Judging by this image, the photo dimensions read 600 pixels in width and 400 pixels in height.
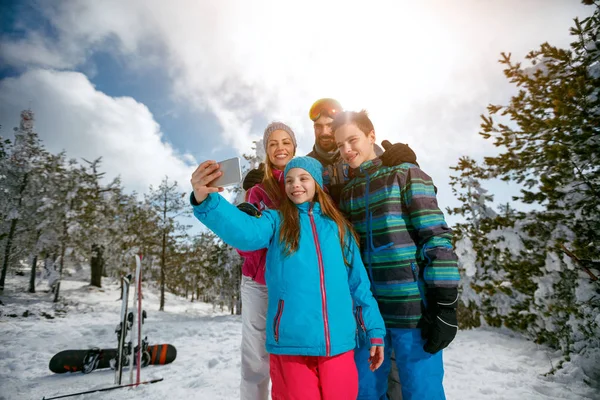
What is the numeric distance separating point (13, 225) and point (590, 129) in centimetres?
2575

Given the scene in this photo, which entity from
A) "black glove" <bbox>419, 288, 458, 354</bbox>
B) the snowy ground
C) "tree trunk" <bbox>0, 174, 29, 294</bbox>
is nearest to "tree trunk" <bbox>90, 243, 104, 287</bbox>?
"tree trunk" <bbox>0, 174, 29, 294</bbox>

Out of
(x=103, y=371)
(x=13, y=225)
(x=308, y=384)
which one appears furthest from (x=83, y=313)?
(x=308, y=384)

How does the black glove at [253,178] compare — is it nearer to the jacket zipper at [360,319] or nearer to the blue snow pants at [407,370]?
the jacket zipper at [360,319]

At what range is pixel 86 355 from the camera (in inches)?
263

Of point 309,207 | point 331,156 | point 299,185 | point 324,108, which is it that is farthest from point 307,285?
point 324,108

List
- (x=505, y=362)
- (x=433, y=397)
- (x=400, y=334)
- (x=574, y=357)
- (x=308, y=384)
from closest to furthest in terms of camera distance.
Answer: (x=308, y=384), (x=433, y=397), (x=400, y=334), (x=574, y=357), (x=505, y=362)

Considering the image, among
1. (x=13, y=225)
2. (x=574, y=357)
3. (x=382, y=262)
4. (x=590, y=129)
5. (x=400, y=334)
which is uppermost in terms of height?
(x=13, y=225)

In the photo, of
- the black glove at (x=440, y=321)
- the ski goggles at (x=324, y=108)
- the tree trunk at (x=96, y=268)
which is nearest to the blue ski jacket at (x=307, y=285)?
the black glove at (x=440, y=321)

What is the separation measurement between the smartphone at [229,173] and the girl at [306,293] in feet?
0.13

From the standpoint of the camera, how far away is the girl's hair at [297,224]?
1957 millimetres

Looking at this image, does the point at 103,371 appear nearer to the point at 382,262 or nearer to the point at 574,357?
the point at 382,262

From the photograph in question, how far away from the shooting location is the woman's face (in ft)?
9.34

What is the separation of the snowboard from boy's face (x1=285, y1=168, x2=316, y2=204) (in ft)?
24.4

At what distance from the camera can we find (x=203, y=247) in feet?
112
